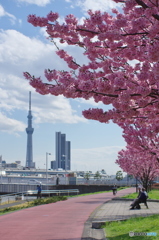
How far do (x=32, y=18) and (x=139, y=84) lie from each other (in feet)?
10.8

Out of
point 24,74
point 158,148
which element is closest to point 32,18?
point 24,74

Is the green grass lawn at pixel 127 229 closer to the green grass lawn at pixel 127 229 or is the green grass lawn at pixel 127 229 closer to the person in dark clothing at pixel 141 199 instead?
the green grass lawn at pixel 127 229

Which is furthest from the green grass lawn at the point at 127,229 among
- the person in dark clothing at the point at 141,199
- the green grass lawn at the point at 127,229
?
the person in dark clothing at the point at 141,199

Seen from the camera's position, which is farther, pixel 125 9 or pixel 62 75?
pixel 62 75

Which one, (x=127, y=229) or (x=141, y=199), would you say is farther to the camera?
(x=141, y=199)

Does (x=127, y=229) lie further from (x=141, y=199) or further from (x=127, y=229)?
(x=141, y=199)

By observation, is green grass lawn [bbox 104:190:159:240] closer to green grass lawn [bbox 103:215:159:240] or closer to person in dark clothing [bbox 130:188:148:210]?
green grass lawn [bbox 103:215:159:240]

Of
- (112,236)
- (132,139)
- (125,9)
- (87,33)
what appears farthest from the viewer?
(132,139)

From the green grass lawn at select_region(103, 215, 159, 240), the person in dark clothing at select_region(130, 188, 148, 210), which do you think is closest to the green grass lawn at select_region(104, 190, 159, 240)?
the green grass lawn at select_region(103, 215, 159, 240)

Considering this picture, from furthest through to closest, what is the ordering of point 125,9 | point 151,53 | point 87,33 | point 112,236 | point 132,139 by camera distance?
point 132,139 < point 112,236 < point 87,33 < point 125,9 < point 151,53

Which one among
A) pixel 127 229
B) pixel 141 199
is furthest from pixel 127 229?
pixel 141 199

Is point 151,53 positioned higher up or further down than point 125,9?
further down

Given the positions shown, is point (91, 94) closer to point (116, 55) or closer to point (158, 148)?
point (116, 55)

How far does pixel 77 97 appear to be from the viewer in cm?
996
